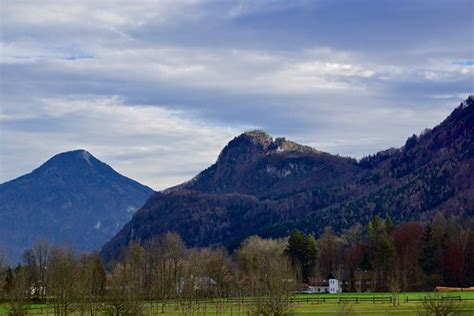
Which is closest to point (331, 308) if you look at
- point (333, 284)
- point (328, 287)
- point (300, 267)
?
point (300, 267)

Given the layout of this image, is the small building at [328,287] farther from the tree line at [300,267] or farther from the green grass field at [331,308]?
the green grass field at [331,308]

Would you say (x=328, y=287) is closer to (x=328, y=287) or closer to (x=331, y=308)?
(x=328, y=287)

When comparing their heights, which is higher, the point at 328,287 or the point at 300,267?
the point at 300,267

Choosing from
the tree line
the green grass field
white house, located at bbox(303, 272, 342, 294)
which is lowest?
the green grass field

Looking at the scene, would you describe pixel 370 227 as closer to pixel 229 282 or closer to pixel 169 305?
pixel 229 282

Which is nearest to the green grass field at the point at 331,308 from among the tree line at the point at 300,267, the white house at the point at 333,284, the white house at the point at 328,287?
the tree line at the point at 300,267

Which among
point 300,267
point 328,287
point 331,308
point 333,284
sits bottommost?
point 331,308

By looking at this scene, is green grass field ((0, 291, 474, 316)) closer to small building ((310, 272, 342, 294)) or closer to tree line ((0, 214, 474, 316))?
tree line ((0, 214, 474, 316))

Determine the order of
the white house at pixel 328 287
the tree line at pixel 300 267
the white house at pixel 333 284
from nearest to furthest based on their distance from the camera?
the tree line at pixel 300 267 → the white house at pixel 328 287 → the white house at pixel 333 284

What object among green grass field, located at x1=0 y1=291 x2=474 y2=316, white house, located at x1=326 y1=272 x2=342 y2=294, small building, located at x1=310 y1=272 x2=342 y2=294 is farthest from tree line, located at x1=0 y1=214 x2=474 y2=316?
green grass field, located at x1=0 y1=291 x2=474 y2=316

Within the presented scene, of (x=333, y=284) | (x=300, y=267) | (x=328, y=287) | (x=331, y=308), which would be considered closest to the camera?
(x=331, y=308)

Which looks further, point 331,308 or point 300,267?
point 300,267

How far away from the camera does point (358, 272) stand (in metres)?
164

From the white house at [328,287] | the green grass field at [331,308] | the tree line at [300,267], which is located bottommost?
the green grass field at [331,308]
